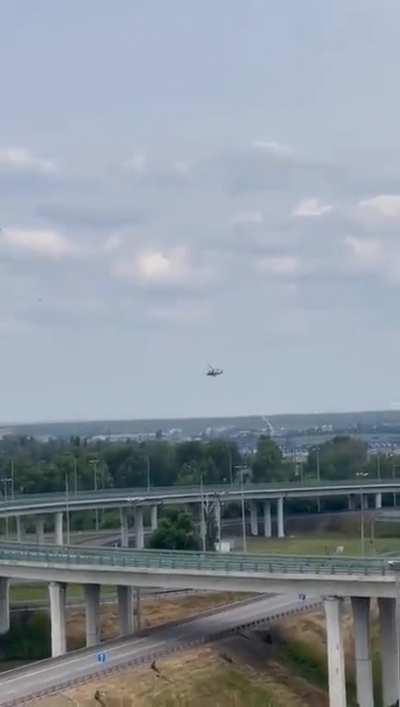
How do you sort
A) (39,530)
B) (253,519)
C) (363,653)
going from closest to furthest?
1. (363,653)
2. (39,530)
3. (253,519)

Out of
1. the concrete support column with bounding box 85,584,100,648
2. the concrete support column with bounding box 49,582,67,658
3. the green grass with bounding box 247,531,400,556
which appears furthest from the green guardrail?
the concrete support column with bounding box 85,584,100,648

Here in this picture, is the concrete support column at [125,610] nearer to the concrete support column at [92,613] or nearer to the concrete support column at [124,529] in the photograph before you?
the concrete support column at [92,613]

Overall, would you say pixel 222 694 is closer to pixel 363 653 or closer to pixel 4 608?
pixel 363 653

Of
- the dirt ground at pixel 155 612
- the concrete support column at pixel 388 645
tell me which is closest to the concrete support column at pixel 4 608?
the dirt ground at pixel 155 612

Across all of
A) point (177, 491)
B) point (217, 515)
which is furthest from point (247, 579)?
point (177, 491)

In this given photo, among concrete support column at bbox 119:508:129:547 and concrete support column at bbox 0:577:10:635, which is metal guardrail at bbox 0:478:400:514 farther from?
concrete support column at bbox 0:577:10:635

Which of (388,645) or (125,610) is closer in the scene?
(388,645)

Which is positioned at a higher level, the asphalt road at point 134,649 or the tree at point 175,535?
the tree at point 175,535
